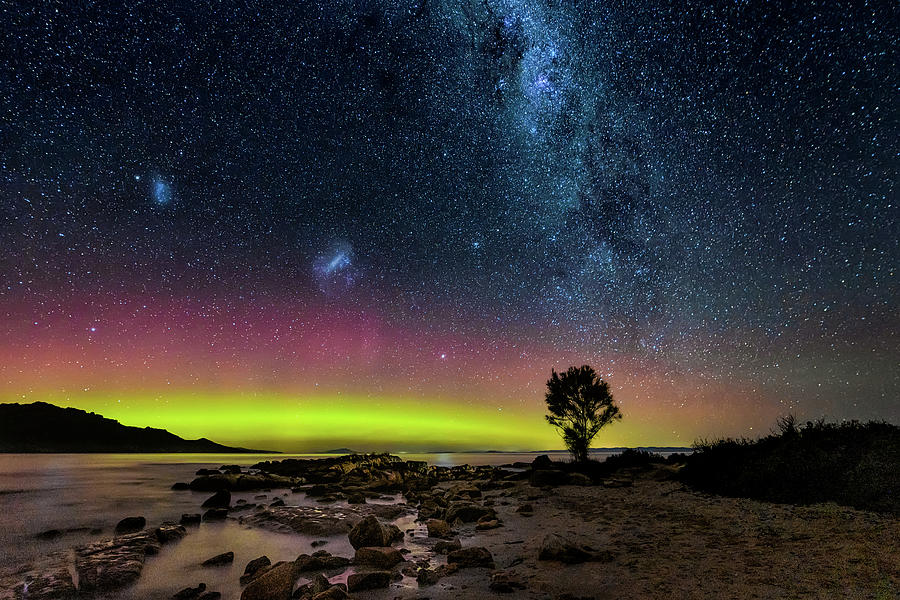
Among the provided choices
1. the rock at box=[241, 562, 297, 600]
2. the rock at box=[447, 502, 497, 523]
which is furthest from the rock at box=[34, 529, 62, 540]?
the rock at box=[447, 502, 497, 523]

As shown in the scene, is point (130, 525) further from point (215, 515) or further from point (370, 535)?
point (370, 535)

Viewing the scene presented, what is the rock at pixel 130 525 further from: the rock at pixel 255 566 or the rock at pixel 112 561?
the rock at pixel 255 566

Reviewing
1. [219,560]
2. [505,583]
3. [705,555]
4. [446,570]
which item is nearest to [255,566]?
[219,560]

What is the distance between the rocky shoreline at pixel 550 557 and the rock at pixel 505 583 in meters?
0.03

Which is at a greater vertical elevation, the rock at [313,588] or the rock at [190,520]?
the rock at [313,588]

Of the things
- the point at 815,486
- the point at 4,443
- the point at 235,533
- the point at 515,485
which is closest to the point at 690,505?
the point at 815,486

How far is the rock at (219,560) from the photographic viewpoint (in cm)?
891

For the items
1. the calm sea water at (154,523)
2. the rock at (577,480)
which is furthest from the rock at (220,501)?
the rock at (577,480)

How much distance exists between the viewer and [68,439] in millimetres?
159625

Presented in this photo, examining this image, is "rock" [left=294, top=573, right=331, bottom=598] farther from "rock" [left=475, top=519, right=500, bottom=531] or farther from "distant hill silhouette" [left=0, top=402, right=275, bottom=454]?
"distant hill silhouette" [left=0, top=402, right=275, bottom=454]

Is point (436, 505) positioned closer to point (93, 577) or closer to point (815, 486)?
point (93, 577)

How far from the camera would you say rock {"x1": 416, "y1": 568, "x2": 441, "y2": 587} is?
6.90m

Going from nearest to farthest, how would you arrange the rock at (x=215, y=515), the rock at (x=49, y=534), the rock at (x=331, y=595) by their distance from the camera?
the rock at (x=331, y=595) → the rock at (x=49, y=534) → the rock at (x=215, y=515)

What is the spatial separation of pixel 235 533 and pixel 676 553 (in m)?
12.6
